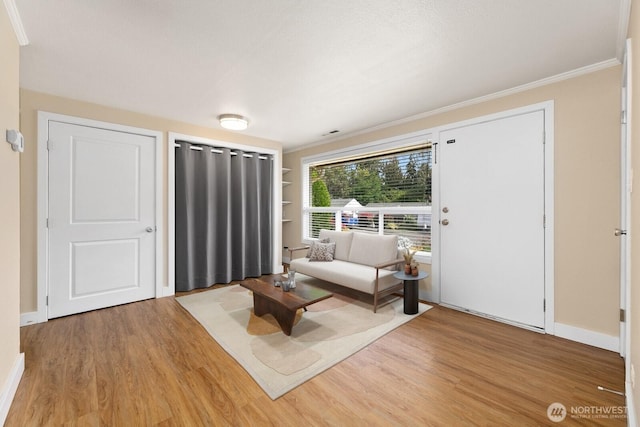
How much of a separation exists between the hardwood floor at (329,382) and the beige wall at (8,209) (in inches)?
14.0

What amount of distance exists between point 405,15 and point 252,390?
2.62m

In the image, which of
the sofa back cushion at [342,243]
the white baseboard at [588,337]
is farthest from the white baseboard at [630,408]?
the sofa back cushion at [342,243]

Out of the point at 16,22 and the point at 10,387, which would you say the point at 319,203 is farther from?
the point at 10,387

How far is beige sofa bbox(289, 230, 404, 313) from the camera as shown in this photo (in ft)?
10.7

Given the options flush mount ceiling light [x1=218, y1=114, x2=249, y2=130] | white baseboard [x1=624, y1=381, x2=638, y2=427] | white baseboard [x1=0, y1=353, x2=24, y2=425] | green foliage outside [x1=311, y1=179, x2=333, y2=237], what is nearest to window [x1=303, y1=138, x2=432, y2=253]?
green foliage outside [x1=311, y1=179, x2=333, y2=237]

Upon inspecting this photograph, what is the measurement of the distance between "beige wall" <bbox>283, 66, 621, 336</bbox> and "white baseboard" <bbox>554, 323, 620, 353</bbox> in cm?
4

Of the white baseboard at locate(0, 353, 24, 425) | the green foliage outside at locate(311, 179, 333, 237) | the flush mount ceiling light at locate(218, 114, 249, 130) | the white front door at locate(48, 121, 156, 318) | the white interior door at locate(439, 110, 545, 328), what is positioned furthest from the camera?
the green foliage outside at locate(311, 179, 333, 237)

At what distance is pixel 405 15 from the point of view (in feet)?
5.79

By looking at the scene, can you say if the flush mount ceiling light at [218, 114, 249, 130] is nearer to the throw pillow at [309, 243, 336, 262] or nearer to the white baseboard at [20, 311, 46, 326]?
the throw pillow at [309, 243, 336, 262]

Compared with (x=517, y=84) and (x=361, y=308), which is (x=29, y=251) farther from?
(x=517, y=84)

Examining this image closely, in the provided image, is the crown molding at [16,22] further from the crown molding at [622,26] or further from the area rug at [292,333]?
the crown molding at [622,26]

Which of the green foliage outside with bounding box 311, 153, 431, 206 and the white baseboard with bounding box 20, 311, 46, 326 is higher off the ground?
the green foliage outside with bounding box 311, 153, 431, 206

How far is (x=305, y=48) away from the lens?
83.5 inches

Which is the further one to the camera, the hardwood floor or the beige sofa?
the beige sofa
